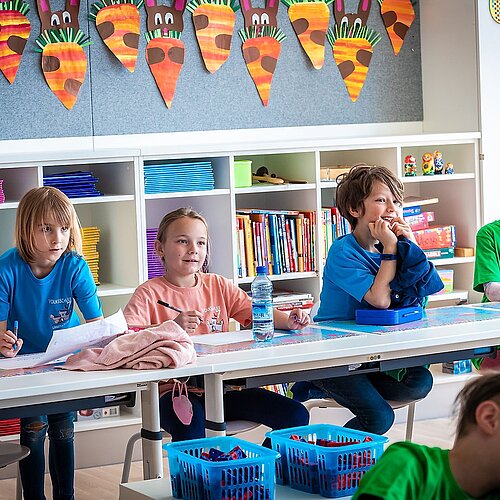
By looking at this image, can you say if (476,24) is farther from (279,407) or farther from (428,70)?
(279,407)

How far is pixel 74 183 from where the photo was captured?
4.48m

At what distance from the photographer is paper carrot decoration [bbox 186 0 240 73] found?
5.00 meters

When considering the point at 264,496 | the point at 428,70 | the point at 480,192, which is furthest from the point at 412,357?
the point at 428,70

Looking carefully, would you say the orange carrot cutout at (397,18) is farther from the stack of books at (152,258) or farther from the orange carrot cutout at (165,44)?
the stack of books at (152,258)

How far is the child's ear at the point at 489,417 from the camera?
1598 millimetres

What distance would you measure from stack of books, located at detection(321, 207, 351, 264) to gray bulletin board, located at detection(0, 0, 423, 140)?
1.82ft

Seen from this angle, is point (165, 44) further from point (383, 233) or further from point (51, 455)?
point (51, 455)

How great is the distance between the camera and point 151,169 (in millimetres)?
4609

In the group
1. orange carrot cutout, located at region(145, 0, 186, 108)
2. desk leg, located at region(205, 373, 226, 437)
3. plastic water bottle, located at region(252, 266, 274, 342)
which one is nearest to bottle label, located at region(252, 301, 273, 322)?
plastic water bottle, located at region(252, 266, 274, 342)

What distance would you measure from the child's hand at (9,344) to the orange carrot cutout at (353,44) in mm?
2751

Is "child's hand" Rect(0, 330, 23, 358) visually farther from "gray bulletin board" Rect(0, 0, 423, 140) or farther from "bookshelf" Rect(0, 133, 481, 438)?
"gray bulletin board" Rect(0, 0, 423, 140)

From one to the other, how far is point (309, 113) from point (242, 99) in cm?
39

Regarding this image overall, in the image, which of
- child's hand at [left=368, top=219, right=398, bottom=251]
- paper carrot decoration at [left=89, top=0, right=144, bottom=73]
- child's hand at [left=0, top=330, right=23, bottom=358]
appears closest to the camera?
child's hand at [left=0, top=330, right=23, bottom=358]

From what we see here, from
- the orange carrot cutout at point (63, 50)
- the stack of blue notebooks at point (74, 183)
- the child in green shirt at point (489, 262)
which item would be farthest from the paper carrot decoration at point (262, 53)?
the child in green shirt at point (489, 262)
